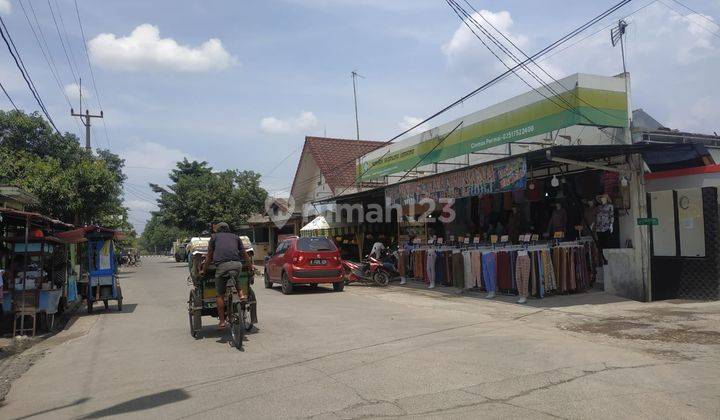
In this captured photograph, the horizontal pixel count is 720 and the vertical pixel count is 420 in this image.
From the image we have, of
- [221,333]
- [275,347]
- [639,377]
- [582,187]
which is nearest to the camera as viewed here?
[639,377]

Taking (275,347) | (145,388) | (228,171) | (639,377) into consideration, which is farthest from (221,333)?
(228,171)

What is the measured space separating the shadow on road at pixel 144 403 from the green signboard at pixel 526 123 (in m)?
10.4

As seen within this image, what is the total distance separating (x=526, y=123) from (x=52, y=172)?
19184mm

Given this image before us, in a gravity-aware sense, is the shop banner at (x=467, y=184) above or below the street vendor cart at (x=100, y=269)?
above

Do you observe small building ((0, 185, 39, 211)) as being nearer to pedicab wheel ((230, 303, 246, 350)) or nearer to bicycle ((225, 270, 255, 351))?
bicycle ((225, 270, 255, 351))

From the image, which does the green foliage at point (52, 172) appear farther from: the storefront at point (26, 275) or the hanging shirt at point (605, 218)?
the hanging shirt at point (605, 218)

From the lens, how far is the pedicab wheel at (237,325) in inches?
314

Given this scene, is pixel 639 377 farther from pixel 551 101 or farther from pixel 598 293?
pixel 551 101

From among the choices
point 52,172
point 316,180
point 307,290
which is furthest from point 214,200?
point 307,290

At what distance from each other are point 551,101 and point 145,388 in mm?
11225

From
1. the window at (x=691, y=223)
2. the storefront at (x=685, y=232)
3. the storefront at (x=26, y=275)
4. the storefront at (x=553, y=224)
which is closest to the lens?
the storefront at (x=26, y=275)

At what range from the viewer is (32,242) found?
11.0 m

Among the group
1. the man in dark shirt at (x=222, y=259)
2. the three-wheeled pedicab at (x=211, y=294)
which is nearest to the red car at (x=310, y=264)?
the three-wheeled pedicab at (x=211, y=294)

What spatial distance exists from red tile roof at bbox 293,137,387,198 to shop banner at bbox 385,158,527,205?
35.6 ft
